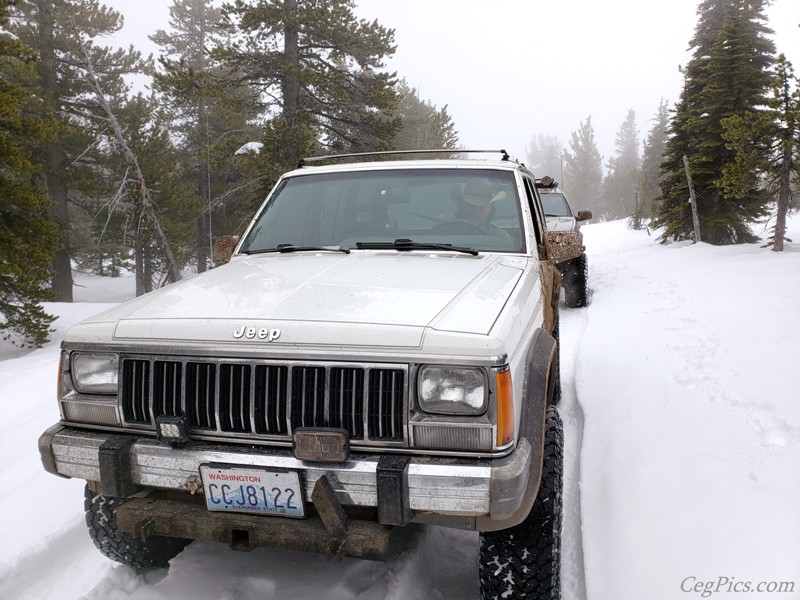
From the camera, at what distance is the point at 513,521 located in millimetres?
1971

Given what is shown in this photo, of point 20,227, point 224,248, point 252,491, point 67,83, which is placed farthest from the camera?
point 67,83

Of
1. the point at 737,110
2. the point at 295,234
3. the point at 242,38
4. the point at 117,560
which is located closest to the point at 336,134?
the point at 242,38

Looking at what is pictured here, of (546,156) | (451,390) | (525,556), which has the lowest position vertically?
(525,556)

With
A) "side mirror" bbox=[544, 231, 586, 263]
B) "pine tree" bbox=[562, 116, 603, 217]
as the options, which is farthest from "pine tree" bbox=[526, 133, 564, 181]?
"side mirror" bbox=[544, 231, 586, 263]

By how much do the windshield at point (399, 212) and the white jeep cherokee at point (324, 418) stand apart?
66 cm

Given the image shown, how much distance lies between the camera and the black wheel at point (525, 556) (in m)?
2.18

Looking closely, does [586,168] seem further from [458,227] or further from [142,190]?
[458,227]

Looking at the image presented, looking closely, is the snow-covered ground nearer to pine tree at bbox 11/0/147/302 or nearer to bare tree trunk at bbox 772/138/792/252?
bare tree trunk at bbox 772/138/792/252

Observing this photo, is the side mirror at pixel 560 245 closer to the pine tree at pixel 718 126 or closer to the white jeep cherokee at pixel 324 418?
the white jeep cherokee at pixel 324 418

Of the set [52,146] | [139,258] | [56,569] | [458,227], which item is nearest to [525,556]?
[458,227]

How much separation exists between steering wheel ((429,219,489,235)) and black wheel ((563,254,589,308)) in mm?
5226

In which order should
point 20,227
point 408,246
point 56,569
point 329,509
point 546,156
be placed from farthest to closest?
point 546,156 < point 20,227 < point 408,246 < point 56,569 < point 329,509

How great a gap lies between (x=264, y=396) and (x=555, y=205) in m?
8.15

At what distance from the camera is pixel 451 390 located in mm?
1949
